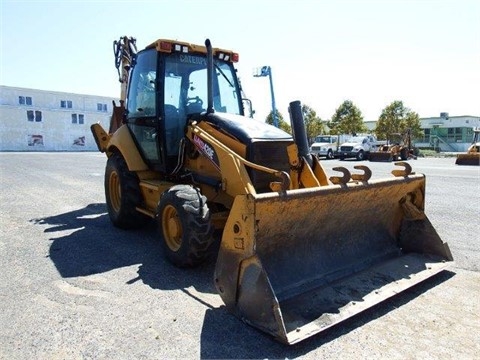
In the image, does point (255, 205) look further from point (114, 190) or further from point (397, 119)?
point (397, 119)

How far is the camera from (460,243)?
585cm

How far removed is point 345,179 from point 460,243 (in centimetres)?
293

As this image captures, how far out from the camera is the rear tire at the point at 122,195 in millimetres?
6082

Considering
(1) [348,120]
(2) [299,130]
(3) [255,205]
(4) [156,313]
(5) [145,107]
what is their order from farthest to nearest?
(1) [348,120] → (5) [145,107] → (2) [299,130] → (4) [156,313] → (3) [255,205]

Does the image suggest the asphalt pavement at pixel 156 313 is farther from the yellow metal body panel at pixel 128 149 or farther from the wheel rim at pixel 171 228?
the yellow metal body panel at pixel 128 149

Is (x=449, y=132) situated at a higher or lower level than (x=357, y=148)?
higher

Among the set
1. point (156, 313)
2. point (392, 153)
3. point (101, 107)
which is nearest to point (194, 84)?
point (156, 313)

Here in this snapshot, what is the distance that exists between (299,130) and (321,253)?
187cm

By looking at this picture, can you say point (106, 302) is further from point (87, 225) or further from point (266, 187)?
point (87, 225)

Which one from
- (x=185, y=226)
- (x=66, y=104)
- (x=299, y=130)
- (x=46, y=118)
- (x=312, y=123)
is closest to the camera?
(x=185, y=226)

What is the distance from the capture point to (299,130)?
17.5ft

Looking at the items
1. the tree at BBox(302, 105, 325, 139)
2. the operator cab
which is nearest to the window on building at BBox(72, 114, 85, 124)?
the tree at BBox(302, 105, 325, 139)

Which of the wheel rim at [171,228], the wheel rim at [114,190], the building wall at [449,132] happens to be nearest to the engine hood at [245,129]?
the wheel rim at [171,228]

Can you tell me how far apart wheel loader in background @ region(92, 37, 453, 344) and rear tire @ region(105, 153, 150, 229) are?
18 millimetres
